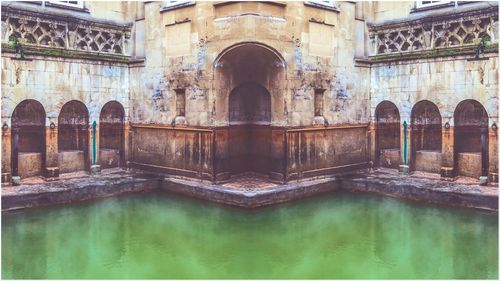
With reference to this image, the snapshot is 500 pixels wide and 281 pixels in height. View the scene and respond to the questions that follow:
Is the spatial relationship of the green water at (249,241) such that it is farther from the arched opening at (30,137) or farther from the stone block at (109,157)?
the stone block at (109,157)

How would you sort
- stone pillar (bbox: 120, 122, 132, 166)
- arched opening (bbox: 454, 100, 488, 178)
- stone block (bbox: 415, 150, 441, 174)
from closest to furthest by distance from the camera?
arched opening (bbox: 454, 100, 488, 178)
stone block (bbox: 415, 150, 441, 174)
stone pillar (bbox: 120, 122, 132, 166)

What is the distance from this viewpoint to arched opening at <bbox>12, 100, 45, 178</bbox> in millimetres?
11758

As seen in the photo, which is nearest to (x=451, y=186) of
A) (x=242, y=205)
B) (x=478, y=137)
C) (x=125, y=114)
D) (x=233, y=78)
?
(x=478, y=137)

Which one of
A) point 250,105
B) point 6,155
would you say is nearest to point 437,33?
point 250,105

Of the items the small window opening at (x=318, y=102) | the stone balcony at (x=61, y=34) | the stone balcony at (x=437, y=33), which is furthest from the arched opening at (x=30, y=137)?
the stone balcony at (x=437, y=33)

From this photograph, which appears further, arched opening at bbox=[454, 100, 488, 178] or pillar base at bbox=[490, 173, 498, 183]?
arched opening at bbox=[454, 100, 488, 178]

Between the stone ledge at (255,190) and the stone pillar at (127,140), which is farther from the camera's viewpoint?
the stone pillar at (127,140)

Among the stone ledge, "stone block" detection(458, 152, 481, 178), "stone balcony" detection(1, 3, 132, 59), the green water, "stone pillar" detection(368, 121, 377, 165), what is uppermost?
"stone balcony" detection(1, 3, 132, 59)

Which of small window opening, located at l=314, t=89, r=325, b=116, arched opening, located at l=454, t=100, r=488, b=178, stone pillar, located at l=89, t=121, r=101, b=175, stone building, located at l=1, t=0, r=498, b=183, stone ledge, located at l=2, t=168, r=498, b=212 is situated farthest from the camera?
stone pillar, located at l=89, t=121, r=101, b=175

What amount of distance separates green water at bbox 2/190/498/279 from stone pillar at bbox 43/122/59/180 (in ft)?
7.48

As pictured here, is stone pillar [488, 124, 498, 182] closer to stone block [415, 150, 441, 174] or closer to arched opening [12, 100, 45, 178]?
stone block [415, 150, 441, 174]

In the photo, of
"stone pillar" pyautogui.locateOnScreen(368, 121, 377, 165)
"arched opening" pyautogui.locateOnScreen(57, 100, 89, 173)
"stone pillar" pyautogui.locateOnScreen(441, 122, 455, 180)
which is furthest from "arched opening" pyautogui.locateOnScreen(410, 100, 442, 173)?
"arched opening" pyautogui.locateOnScreen(57, 100, 89, 173)

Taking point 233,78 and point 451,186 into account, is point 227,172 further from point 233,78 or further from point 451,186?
point 451,186

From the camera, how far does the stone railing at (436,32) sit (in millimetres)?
11320
